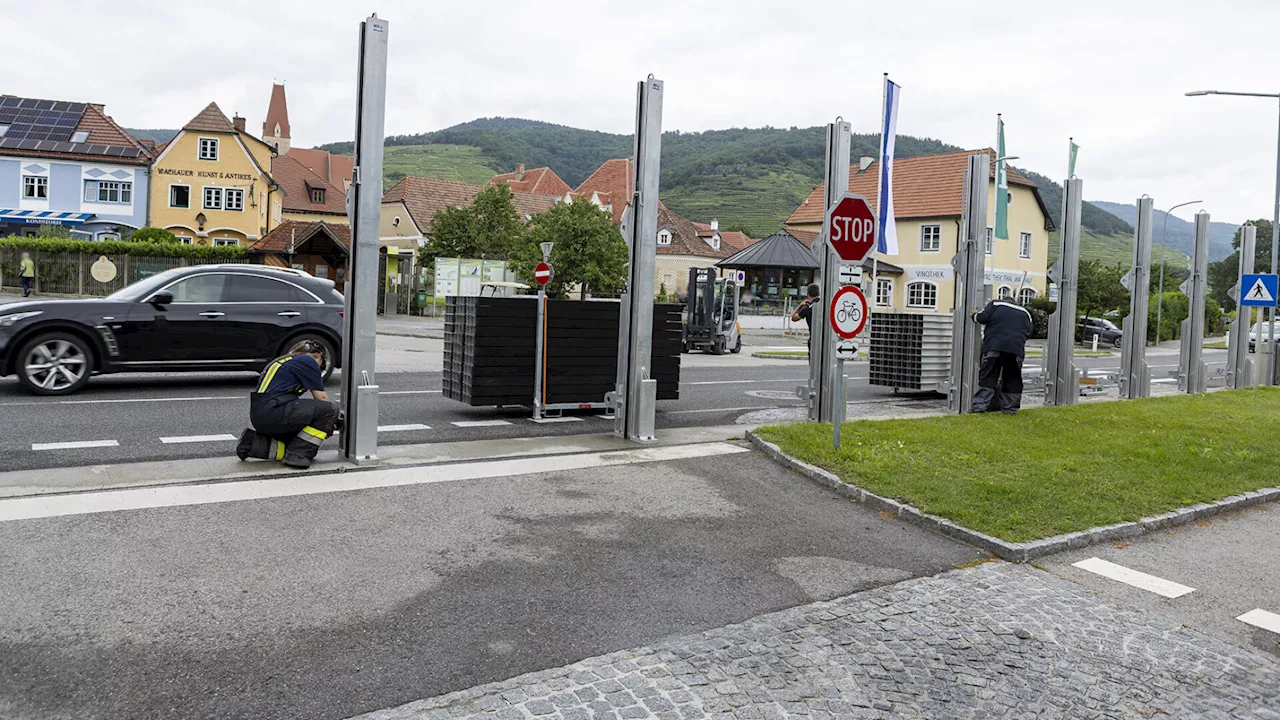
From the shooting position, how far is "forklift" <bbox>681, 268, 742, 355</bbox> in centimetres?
2909

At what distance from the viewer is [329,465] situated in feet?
27.5

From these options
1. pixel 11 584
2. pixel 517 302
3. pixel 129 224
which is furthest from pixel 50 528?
pixel 129 224

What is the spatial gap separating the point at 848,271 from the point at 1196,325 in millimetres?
14478

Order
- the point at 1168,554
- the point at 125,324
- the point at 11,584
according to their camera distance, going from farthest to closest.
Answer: the point at 125,324 < the point at 1168,554 < the point at 11,584

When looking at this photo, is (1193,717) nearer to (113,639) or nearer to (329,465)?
(113,639)

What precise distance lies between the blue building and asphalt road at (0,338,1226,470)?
146 feet

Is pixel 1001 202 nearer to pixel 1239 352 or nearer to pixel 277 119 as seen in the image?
pixel 1239 352

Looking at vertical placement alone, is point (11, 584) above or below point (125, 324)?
below

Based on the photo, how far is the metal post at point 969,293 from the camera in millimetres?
13844

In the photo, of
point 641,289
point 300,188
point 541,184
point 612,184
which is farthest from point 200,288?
point 541,184

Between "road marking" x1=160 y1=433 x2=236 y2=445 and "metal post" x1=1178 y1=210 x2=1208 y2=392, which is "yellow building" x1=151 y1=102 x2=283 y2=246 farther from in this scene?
"road marking" x1=160 y1=433 x2=236 y2=445

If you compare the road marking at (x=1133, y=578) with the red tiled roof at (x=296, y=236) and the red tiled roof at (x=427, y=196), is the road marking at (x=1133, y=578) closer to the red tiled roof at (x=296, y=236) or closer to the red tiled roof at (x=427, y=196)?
the red tiled roof at (x=296, y=236)

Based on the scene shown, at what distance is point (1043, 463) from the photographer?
973 cm

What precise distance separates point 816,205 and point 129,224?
Result: 140 ft
